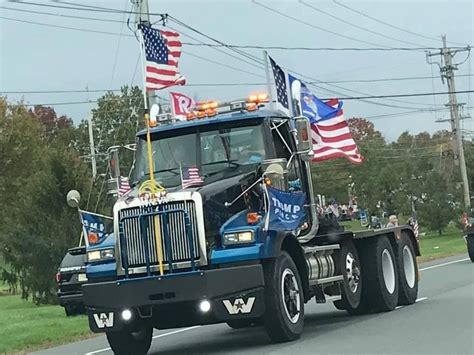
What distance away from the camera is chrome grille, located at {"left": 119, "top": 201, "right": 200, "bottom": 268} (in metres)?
10.4

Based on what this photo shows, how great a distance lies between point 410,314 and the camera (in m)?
13.8

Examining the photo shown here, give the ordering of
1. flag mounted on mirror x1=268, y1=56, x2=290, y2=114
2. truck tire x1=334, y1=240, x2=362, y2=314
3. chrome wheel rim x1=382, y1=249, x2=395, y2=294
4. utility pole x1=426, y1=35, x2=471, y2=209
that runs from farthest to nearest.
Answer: utility pole x1=426, y1=35, x2=471, y2=209 → chrome wheel rim x1=382, y1=249, x2=395, y2=294 → flag mounted on mirror x1=268, y1=56, x2=290, y2=114 → truck tire x1=334, y1=240, x2=362, y2=314

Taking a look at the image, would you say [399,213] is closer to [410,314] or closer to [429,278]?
[429,278]

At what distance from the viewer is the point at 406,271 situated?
15.9 metres

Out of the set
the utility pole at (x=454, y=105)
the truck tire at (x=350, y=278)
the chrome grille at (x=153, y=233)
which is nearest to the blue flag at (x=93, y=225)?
the chrome grille at (x=153, y=233)

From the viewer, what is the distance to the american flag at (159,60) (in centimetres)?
2013

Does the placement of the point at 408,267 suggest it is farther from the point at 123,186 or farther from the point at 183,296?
the point at 183,296

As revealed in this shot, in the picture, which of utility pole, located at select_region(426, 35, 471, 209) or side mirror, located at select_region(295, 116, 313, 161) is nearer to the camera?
side mirror, located at select_region(295, 116, 313, 161)

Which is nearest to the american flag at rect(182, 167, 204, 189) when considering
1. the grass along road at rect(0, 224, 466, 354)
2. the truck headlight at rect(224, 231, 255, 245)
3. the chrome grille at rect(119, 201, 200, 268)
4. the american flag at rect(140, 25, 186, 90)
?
the chrome grille at rect(119, 201, 200, 268)

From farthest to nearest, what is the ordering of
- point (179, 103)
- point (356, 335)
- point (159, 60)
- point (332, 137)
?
point (159, 60)
point (179, 103)
point (332, 137)
point (356, 335)

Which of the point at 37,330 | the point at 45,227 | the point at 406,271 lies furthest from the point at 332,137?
the point at 45,227

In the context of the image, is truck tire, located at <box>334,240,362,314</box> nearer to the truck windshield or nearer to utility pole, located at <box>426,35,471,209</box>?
the truck windshield

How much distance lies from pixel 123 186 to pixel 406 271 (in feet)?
20.6

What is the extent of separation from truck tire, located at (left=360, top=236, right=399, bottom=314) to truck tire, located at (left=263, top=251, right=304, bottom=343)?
3208 millimetres
